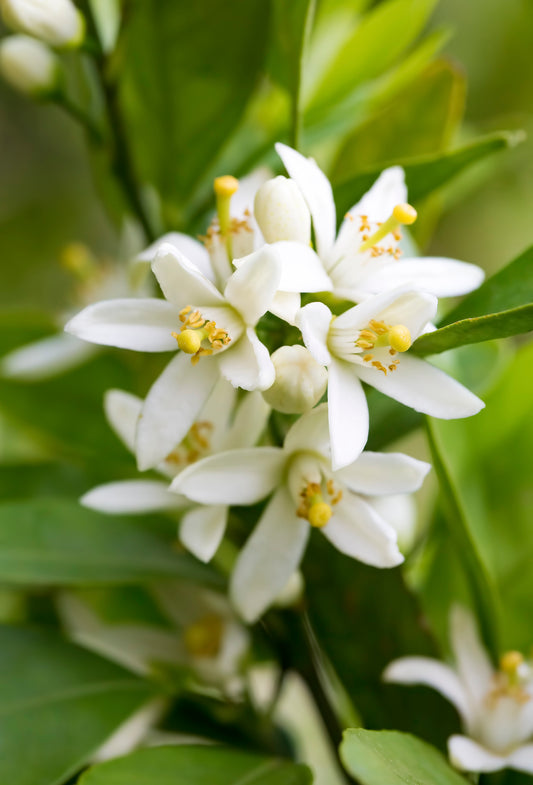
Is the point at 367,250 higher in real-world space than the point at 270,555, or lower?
higher

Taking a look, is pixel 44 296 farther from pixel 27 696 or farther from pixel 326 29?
pixel 27 696

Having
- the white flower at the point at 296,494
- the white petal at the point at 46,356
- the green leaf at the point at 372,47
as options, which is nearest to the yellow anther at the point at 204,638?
the white flower at the point at 296,494

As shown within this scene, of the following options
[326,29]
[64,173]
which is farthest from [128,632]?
[64,173]

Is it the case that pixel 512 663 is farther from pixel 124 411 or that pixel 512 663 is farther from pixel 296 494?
pixel 124 411

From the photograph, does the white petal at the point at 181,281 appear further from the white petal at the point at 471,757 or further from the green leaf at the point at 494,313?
the white petal at the point at 471,757

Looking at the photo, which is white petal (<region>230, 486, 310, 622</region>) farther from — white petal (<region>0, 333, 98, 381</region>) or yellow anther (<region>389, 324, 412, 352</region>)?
white petal (<region>0, 333, 98, 381</region>)

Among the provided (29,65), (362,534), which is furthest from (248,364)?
(29,65)
